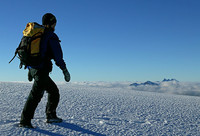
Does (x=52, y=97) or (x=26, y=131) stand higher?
(x=52, y=97)

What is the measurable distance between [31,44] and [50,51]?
270 mm

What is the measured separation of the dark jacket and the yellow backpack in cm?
7

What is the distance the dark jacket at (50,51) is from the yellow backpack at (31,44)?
2.8 inches

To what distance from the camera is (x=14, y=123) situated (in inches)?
108

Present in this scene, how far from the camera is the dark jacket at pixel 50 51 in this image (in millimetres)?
2498

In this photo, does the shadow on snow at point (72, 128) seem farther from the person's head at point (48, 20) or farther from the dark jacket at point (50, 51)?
the person's head at point (48, 20)

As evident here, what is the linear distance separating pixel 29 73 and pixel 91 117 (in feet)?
4.20

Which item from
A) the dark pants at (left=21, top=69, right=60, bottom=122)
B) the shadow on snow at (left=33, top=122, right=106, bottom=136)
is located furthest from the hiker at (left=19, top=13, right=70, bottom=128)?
the shadow on snow at (left=33, top=122, right=106, bottom=136)

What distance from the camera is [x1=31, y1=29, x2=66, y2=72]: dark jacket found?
8.20 feet

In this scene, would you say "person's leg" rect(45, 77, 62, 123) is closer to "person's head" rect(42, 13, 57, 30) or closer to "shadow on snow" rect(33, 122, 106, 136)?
"shadow on snow" rect(33, 122, 106, 136)

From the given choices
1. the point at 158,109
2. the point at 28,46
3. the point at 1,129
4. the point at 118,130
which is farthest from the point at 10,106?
the point at 158,109

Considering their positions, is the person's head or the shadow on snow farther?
the person's head

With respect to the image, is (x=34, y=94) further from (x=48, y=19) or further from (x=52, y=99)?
(x=48, y=19)

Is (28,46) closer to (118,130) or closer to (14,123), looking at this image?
(14,123)
